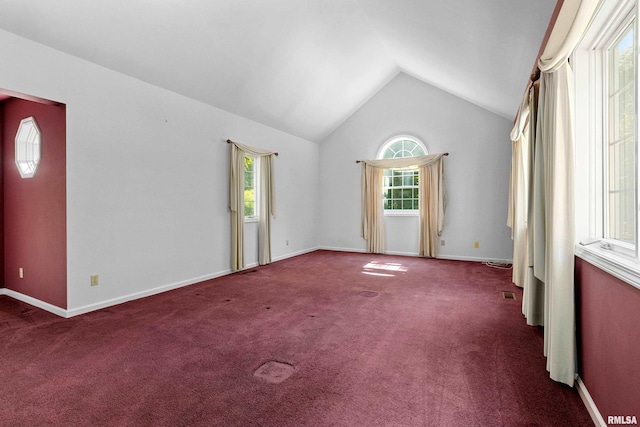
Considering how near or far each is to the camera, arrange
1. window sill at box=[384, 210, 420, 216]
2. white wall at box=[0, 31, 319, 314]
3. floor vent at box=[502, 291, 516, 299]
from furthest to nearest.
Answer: window sill at box=[384, 210, 420, 216], floor vent at box=[502, 291, 516, 299], white wall at box=[0, 31, 319, 314]

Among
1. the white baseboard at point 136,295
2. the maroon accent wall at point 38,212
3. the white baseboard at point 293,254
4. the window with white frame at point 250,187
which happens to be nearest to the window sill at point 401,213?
the white baseboard at point 293,254

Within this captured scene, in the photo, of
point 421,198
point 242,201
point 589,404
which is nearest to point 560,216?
point 589,404

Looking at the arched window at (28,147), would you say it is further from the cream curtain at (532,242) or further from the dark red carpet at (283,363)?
the cream curtain at (532,242)

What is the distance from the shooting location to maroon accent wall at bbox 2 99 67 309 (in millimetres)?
3246

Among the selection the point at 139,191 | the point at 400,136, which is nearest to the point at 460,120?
the point at 400,136

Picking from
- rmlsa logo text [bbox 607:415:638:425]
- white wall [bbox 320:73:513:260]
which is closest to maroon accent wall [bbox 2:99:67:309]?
rmlsa logo text [bbox 607:415:638:425]

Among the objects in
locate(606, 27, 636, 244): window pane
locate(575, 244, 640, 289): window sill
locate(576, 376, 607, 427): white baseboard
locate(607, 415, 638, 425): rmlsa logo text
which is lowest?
locate(576, 376, 607, 427): white baseboard

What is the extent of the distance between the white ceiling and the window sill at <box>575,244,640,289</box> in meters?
1.66

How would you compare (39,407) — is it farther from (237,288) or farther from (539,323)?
(539,323)

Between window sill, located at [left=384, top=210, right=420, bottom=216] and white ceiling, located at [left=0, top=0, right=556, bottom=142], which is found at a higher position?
white ceiling, located at [left=0, top=0, right=556, bottom=142]

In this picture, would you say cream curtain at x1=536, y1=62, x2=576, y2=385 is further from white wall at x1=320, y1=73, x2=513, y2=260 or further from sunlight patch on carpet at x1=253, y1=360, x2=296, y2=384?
white wall at x1=320, y1=73, x2=513, y2=260

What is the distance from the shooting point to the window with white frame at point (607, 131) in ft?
5.21

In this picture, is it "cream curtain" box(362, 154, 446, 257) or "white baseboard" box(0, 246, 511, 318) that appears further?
"cream curtain" box(362, 154, 446, 257)

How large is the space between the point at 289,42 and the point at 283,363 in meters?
3.85
